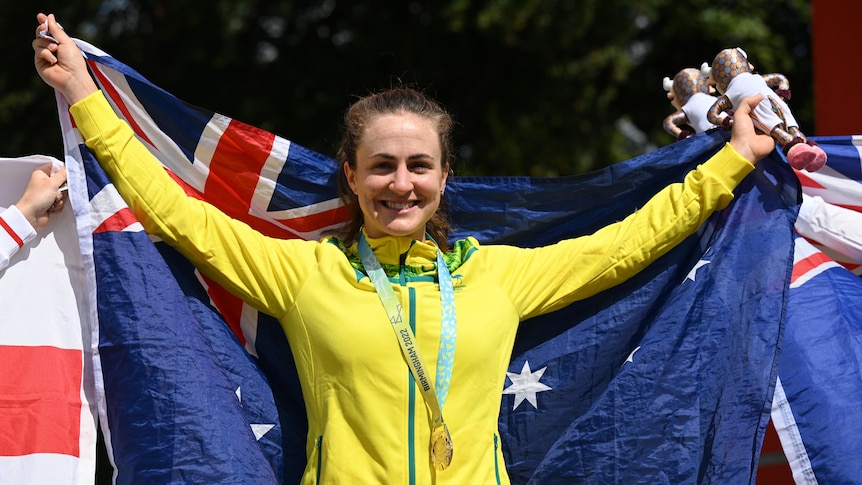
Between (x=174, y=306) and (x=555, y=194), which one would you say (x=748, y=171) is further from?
(x=174, y=306)

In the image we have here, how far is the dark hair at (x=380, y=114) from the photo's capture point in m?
3.16

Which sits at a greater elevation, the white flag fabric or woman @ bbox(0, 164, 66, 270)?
woman @ bbox(0, 164, 66, 270)

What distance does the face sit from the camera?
3068 millimetres

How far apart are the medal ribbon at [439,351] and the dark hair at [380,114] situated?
334mm

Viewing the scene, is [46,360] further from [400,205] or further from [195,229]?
[400,205]

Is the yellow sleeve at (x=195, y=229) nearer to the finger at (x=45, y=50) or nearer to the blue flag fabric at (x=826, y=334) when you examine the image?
the finger at (x=45, y=50)

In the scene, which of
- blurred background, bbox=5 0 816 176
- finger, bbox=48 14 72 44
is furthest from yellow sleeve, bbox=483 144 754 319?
blurred background, bbox=5 0 816 176

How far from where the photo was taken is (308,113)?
978cm

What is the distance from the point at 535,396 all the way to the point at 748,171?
1.01 m

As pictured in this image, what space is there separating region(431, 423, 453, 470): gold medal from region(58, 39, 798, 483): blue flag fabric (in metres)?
0.54

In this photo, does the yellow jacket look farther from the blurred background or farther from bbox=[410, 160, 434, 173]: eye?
the blurred background

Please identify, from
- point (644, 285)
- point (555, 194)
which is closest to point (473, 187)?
point (555, 194)

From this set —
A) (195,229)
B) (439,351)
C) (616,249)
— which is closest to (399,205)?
(439,351)

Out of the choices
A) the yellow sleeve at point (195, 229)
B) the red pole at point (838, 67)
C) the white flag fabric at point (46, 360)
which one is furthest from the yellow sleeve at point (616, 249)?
the red pole at point (838, 67)
